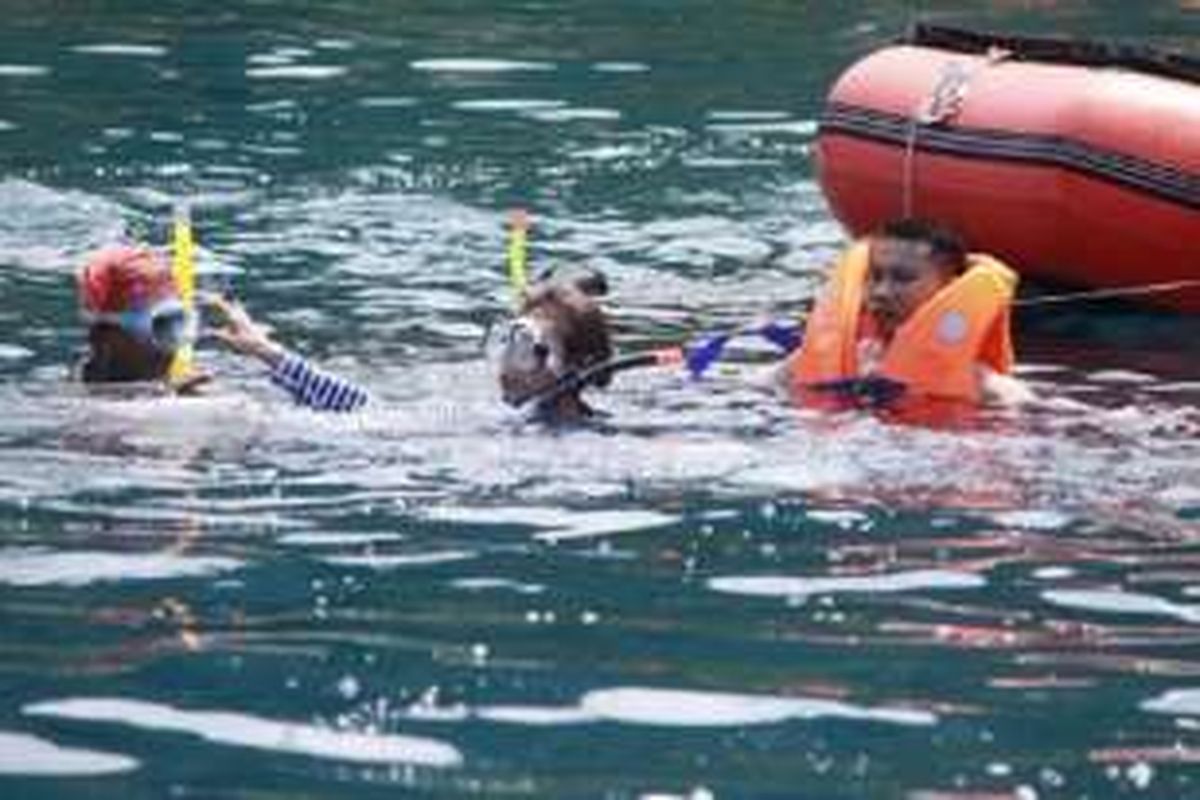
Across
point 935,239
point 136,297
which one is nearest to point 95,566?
point 136,297

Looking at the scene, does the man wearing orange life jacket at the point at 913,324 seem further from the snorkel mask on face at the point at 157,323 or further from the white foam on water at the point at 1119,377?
the snorkel mask on face at the point at 157,323

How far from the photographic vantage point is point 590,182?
1374 cm

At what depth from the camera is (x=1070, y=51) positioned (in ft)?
36.8

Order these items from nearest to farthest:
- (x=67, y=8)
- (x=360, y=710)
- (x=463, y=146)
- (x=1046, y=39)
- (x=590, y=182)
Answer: (x=360, y=710) < (x=1046, y=39) < (x=590, y=182) < (x=463, y=146) < (x=67, y=8)

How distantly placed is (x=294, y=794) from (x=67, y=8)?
16.9 meters

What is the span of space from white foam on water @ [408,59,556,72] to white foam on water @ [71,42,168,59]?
182 centimetres

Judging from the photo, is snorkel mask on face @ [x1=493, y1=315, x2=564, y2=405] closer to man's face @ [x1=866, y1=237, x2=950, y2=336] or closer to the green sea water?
the green sea water

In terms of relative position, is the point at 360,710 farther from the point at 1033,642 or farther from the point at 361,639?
the point at 1033,642

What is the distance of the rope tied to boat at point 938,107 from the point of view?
11.0 metres

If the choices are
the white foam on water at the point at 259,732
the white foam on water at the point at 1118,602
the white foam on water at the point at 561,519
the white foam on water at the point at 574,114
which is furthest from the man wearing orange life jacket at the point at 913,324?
the white foam on water at the point at 574,114

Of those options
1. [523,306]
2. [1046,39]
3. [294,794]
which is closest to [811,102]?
[1046,39]

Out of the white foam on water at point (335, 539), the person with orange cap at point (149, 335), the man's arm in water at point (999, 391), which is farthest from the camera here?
the man's arm in water at point (999, 391)

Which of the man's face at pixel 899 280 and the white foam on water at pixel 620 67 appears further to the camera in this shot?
the white foam on water at pixel 620 67

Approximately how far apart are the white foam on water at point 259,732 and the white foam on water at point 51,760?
0.56 ft
